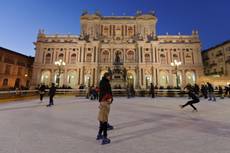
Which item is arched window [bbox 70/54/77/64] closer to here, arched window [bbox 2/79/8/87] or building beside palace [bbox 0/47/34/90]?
building beside palace [bbox 0/47/34/90]

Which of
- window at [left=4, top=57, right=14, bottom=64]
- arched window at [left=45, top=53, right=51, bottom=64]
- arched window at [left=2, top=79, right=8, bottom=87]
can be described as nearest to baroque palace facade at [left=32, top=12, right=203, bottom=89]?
arched window at [left=45, top=53, right=51, bottom=64]

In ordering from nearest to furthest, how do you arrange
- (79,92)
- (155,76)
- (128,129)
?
(128,129)
(79,92)
(155,76)

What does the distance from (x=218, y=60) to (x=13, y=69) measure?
5691 centimetres

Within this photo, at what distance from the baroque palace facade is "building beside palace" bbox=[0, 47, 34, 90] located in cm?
576

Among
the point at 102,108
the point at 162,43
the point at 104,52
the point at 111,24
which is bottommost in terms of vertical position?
the point at 102,108

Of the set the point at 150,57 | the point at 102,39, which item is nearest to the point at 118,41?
the point at 102,39

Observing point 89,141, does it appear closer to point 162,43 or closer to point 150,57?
point 150,57

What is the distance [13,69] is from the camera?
39062 mm

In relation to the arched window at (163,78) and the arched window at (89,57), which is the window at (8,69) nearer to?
the arched window at (89,57)

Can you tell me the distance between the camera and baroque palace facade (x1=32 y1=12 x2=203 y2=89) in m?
38.7

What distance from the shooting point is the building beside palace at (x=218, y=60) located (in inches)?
1432

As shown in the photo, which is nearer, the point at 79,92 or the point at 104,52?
the point at 79,92

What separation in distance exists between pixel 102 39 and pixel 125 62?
10.9 m

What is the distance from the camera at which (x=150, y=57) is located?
3978cm
